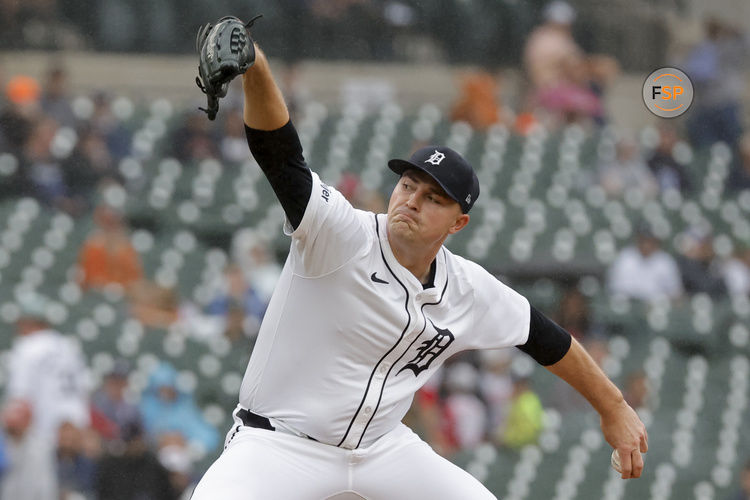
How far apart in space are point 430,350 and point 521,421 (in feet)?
17.7

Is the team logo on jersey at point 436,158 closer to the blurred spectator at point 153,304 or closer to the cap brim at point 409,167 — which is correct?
the cap brim at point 409,167

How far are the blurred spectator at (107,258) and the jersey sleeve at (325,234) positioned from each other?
6.21 meters

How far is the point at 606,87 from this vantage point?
1605 cm

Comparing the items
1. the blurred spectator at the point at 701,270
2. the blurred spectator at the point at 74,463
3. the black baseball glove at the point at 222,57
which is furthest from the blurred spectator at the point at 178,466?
the blurred spectator at the point at 701,270

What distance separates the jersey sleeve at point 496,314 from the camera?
4.65 meters

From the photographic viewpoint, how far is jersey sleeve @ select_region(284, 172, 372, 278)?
4.04 metres

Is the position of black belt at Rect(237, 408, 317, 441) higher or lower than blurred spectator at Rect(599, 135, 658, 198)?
higher

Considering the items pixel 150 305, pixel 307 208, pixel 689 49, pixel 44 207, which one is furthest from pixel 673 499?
pixel 689 49

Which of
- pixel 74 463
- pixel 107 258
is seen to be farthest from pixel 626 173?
pixel 74 463

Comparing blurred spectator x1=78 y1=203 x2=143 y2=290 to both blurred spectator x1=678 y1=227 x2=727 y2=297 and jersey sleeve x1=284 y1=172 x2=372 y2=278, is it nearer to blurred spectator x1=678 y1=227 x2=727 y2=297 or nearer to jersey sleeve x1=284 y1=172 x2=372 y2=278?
blurred spectator x1=678 y1=227 x2=727 y2=297

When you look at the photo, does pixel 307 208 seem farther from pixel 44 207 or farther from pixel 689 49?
pixel 689 49

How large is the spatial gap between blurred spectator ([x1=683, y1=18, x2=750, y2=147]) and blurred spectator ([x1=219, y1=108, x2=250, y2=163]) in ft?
17.8

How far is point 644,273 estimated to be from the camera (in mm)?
12234

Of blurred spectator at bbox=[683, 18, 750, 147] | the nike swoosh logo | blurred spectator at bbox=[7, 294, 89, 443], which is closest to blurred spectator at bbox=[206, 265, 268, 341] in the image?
blurred spectator at bbox=[7, 294, 89, 443]
